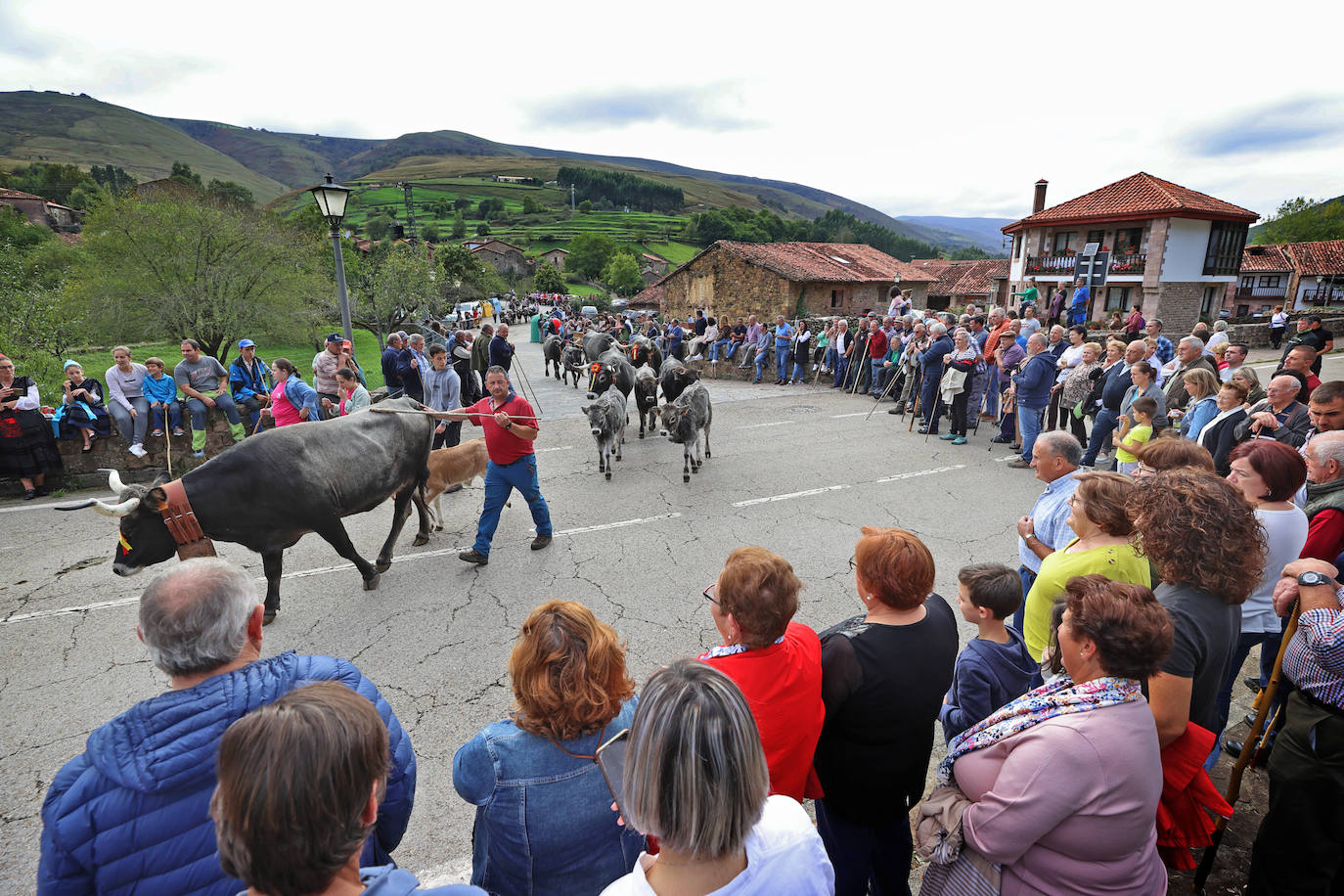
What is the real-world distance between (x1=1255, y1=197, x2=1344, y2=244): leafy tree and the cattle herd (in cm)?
7521

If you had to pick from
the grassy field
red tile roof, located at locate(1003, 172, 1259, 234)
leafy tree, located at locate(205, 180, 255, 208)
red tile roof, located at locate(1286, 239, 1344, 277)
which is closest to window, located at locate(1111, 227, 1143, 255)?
red tile roof, located at locate(1003, 172, 1259, 234)

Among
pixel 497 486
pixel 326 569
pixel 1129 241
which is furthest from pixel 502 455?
pixel 1129 241

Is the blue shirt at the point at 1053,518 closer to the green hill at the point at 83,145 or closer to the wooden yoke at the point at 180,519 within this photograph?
the wooden yoke at the point at 180,519

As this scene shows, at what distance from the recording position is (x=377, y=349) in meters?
35.0

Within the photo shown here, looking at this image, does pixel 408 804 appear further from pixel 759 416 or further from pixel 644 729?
pixel 759 416

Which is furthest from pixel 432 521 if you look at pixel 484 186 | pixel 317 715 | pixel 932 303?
pixel 484 186

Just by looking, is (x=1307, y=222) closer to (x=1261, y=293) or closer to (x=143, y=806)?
(x=1261, y=293)

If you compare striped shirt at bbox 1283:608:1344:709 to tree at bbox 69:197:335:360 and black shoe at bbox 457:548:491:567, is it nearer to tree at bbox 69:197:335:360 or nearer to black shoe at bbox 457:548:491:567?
black shoe at bbox 457:548:491:567

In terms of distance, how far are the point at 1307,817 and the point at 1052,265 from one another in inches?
1766

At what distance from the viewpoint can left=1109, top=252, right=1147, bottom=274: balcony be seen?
3481cm

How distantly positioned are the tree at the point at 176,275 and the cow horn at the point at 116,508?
2396 cm

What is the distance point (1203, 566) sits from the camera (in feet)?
8.04

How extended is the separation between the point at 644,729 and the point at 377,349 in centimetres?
3799

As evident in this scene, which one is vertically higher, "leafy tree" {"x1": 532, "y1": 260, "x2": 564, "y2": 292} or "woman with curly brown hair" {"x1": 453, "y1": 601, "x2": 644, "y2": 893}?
"leafy tree" {"x1": 532, "y1": 260, "x2": 564, "y2": 292}
